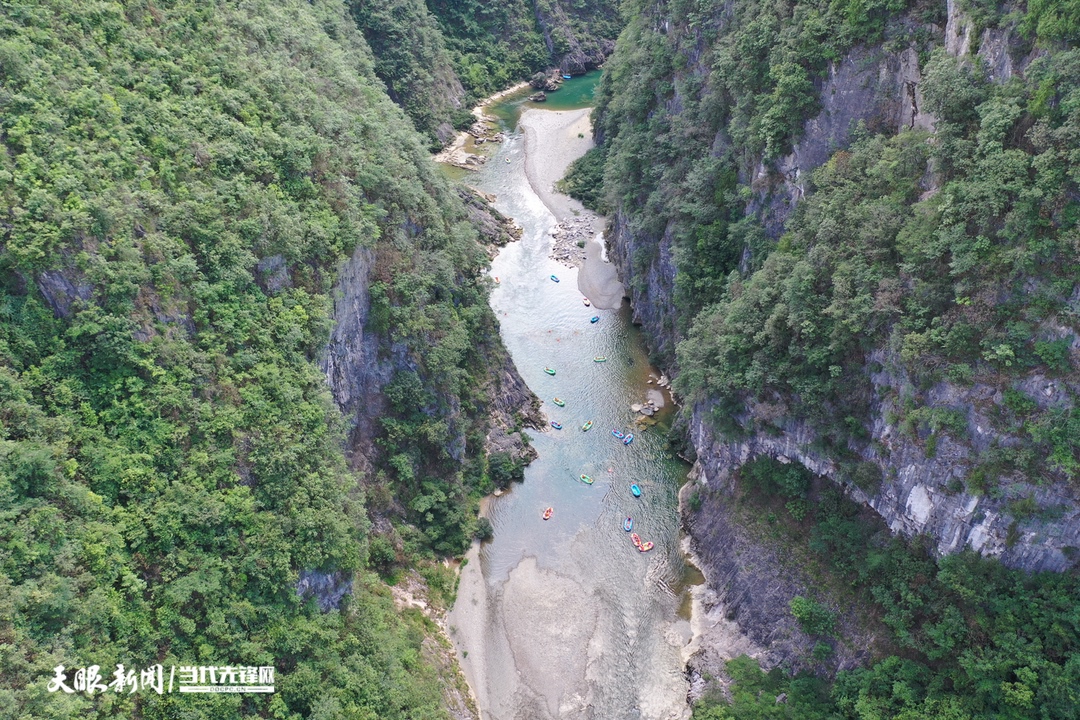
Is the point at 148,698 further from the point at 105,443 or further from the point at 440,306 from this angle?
the point at 440,306

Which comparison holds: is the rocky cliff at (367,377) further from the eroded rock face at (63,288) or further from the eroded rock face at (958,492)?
the eroded rock face at (958,492)

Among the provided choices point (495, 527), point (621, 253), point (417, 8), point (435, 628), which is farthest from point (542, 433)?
point (417, 8)

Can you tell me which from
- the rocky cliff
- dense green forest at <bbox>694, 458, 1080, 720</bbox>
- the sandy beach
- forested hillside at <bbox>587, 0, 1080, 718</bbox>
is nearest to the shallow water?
the sandy beach

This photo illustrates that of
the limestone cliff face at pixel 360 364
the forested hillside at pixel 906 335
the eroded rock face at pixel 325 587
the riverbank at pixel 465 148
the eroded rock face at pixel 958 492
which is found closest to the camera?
the forested hillside at pixel 906 335

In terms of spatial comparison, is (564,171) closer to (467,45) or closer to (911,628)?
(467,45)

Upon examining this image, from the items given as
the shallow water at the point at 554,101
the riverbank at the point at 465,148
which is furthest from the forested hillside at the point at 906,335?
the shallow water at the point at 554,101

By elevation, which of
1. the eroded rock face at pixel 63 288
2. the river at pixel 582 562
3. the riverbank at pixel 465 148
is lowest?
the river at pixel 582 562
